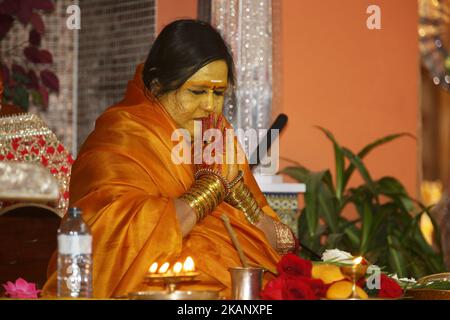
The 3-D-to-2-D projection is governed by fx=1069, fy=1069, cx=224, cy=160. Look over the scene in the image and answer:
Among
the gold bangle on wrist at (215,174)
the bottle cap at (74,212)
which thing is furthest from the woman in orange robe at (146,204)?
the bottle cap at (74,212)

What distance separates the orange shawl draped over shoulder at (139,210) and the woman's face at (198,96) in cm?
4

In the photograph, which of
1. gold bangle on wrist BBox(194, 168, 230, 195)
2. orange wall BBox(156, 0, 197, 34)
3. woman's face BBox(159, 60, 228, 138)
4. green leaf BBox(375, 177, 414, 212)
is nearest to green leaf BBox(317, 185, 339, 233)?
green leaf BBox(375, 177, 414, 212)

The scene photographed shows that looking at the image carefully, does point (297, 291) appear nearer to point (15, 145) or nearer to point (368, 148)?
point (15, 145)

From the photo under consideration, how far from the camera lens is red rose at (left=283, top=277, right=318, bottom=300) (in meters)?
2.59

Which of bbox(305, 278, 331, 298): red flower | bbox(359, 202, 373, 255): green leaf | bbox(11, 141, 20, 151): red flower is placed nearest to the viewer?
Result: bbox(305, 278, 331, 298): red flower

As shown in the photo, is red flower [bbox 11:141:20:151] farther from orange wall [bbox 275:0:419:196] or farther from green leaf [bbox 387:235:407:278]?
green leaf [bbox 387:235:407:278]

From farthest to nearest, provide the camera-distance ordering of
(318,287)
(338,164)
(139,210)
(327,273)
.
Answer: (338,164), (139,210), (327,273), (318,287)

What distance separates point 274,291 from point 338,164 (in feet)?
11.3

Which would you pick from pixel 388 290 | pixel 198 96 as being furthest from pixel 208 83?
pixel 388 290

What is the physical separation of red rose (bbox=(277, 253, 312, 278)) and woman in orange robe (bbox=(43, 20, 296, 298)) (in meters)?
0.56

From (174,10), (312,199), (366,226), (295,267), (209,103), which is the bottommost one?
(366,226)

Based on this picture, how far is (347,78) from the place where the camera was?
631 centimetres

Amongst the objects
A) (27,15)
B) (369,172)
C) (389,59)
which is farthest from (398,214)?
(27,15)

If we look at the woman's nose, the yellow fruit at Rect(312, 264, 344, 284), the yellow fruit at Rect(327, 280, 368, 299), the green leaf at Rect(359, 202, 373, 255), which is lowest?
the green leaf at Rect(359, 202, 373, 255)
